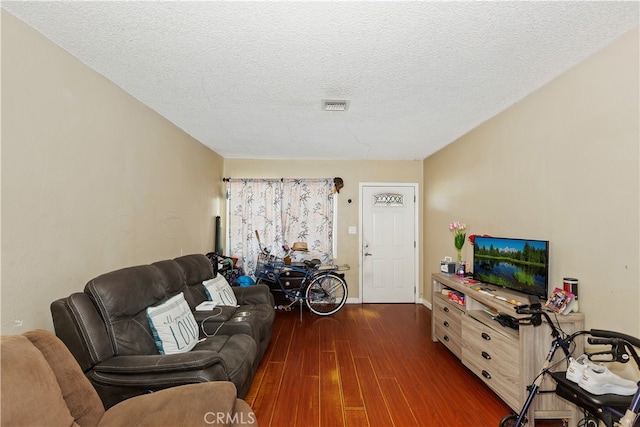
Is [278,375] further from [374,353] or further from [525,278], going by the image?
[525,278]

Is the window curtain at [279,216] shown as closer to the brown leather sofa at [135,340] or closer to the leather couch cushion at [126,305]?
the brown leather sofa at [135,340]

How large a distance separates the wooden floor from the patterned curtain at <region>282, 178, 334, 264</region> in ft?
4.67

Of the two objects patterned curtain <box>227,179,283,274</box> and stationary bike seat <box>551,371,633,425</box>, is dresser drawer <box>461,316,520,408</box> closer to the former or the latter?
stationary bike seat <box>551,371,633,425</box>

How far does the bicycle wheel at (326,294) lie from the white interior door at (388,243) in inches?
21.3

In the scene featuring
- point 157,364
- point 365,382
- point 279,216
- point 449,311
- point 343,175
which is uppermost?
point 343,175

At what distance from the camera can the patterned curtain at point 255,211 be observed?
496cm

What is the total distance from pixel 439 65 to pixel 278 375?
2.91 m

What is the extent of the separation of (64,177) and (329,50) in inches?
74.6

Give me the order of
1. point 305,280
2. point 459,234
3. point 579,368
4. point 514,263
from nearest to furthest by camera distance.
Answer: point 579,368 → point 514,263 → point 459,234 → point 305,280

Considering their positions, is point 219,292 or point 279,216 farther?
point 279,216

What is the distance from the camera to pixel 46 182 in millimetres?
1741

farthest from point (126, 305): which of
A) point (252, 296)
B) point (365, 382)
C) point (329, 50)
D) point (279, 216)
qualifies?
point (279, 216)

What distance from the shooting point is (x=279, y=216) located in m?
4.97

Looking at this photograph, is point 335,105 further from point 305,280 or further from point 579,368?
point 305,280
